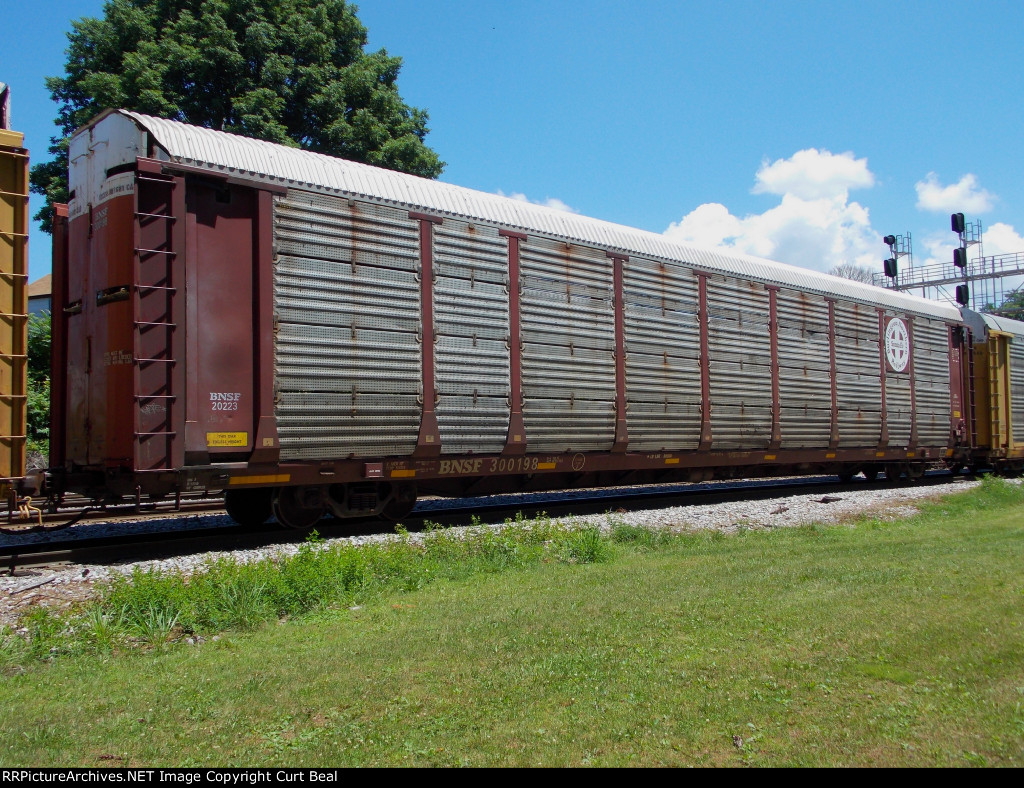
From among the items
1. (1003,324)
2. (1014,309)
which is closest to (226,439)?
(1003,324)

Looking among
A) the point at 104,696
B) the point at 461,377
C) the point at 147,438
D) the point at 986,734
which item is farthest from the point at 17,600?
the point at 986,734

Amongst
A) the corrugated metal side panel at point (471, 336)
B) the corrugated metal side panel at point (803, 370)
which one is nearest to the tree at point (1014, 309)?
the corrugated metal side panel at point (803, 370)

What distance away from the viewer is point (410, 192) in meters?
10.6

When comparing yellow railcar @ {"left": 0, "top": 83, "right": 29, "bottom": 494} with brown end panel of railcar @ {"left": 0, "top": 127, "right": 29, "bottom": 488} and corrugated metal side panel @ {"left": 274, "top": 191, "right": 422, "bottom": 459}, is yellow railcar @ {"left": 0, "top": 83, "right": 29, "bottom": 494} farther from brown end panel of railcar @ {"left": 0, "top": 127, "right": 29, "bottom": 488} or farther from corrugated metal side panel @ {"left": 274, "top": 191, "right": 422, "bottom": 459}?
corrugated metal side panel @ {"left": 274, "top": 191, "right": 422, "bottom": 459}

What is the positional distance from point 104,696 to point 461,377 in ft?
Answer: 22.3

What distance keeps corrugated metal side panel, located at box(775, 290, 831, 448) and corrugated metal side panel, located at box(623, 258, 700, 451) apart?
8.90 ft

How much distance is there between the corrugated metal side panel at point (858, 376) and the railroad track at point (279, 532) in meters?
2.26

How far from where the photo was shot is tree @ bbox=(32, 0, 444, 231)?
22.4m

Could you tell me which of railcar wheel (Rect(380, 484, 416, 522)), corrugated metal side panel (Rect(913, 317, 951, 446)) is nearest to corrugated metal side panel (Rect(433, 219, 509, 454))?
railcar wheel (Rect(380, 484, 416, 522))

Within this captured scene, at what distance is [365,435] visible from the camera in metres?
9.91

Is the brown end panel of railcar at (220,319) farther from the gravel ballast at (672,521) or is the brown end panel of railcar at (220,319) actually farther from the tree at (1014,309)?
the tree at (1014,309)

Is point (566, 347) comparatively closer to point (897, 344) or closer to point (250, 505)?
point (250, 505)

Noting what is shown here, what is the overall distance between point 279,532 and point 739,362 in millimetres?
8930

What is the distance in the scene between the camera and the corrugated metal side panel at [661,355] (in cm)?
1308
